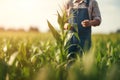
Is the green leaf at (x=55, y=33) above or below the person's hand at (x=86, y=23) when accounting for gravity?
above

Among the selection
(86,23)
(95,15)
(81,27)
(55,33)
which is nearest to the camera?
(55,33)

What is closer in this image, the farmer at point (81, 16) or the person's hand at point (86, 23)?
the person's hand at point (86, 23)

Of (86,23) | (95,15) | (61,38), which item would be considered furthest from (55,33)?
(95,15)

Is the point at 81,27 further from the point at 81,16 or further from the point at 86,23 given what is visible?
the point at 86,23

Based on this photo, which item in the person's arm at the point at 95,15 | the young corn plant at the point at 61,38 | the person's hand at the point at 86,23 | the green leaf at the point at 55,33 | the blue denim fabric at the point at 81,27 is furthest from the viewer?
the blue denim fabric at the point at 81,27

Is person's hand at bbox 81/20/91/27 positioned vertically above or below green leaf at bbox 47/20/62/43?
below

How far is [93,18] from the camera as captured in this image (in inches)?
158

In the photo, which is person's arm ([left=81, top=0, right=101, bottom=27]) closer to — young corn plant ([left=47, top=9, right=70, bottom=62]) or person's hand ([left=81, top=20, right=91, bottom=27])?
person's hand ([left=81, top=20, right=91, bottom=27])

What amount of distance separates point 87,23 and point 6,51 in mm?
926

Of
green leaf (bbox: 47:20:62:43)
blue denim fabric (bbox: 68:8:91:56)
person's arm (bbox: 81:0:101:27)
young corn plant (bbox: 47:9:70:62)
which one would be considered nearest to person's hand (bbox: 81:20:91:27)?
person's arm (bbox: 81:0:101:27)

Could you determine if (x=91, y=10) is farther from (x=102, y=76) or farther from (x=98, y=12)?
(x=102, y=76)

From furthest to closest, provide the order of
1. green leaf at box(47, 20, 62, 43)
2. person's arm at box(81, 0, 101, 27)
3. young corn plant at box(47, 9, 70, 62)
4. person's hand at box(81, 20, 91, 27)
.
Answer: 1. person's arm at box(81, 0, 101, 27)
2. person's hand at box(81, 20, 91, 27)
3. young corn plant at box(47, 9, 70, 62)
4. green leaf at box(47, 20, 62, 43)

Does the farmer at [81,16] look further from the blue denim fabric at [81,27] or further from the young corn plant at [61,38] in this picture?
the young corn plant at [61,38]

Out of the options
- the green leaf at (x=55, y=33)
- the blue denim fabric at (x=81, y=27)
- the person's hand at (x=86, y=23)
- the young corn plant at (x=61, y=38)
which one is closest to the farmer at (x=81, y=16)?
the blue denim fabric at (x=81, y=27)
